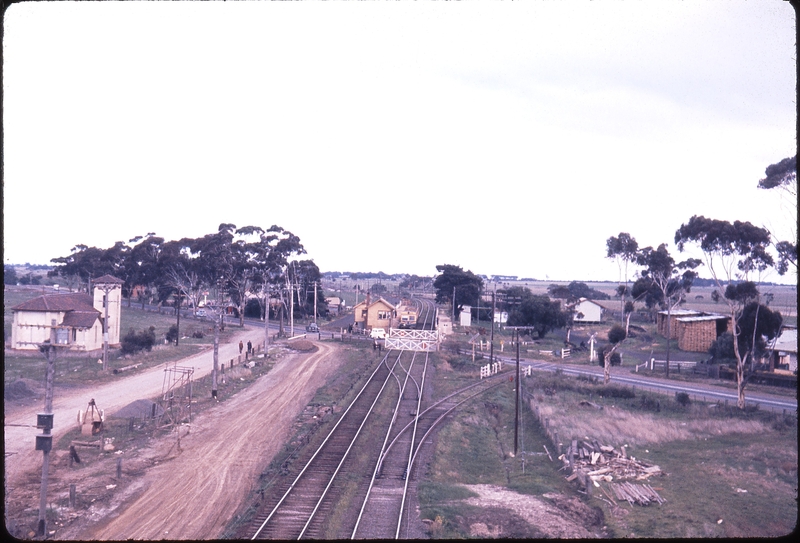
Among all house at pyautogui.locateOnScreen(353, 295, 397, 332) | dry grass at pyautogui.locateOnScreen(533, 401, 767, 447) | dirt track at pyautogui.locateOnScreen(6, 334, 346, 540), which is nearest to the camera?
dirt track at pyautogui.locateOnScreen(6, 334, 346, 540)

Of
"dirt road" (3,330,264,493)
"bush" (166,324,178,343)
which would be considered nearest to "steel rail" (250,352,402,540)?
"dirt road" (3,330,264,493)

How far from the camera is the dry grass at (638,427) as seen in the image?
894 inches

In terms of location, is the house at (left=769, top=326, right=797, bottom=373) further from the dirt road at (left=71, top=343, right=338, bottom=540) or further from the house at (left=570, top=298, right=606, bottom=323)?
the house at (left=570, top=298, right=606, bottom=323)

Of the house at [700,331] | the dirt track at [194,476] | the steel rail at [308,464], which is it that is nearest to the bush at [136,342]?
the dirt track at [194,476]

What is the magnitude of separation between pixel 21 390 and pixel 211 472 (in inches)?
596

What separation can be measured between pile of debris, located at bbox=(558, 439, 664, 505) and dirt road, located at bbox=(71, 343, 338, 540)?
1031 cm

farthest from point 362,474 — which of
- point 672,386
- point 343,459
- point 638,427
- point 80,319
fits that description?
point 80,319

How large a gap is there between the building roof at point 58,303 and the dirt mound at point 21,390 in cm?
1106

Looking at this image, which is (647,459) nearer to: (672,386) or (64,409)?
(672,386)

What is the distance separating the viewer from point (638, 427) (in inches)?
952

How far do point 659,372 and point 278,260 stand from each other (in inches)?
1280

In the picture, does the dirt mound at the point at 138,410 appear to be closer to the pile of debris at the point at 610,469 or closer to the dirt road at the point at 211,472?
the dirt road at the point at 211,472

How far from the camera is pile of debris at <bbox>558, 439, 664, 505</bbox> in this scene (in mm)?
15906

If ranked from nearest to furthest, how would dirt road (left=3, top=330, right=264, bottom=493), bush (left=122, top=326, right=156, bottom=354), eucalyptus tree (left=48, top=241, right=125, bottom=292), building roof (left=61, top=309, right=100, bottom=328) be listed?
dirt road (left=3, top=330, right=264, bottom=493), building roof (left=61, top=309, right=100, bottom=328), bush (left=122, top=326, right=156, bottom=354), eucalyptus tree (left=48, top=241, right=125, bottom=292)
